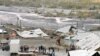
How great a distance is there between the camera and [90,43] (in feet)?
39.0

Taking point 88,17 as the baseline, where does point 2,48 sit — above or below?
above

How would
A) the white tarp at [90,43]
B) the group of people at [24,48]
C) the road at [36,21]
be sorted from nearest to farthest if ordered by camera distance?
1. the white tarp at [90,43]
2. the group of people at [24,48]
3. the road at [36,21]

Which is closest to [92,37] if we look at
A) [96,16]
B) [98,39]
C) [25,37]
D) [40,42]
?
[98,39]

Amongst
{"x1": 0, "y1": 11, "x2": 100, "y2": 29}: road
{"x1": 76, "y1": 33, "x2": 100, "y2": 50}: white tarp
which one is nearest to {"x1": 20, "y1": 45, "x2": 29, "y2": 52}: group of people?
{"x1": 76, "y1": 33, "x2": 100, "y2": 50}: white tarp

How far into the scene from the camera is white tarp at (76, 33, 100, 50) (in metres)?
11.4

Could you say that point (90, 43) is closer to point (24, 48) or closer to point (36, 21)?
point (24, 48)

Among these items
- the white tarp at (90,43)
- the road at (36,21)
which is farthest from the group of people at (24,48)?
the road at (36,21)

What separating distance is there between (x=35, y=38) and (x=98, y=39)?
2.80 meters

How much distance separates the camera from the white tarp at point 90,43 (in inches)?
451

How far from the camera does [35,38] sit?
14.0 m

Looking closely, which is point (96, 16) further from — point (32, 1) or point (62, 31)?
point (62, 31)

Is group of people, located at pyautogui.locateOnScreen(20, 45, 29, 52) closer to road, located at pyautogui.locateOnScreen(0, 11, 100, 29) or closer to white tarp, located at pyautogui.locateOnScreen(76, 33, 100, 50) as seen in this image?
white tarp, located at pyautogui.locateOnScreen(76, 33, 100, 50)

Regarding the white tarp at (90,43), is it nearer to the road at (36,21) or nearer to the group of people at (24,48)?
the group of people at (24,48)

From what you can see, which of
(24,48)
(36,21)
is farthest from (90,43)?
(36,21)
